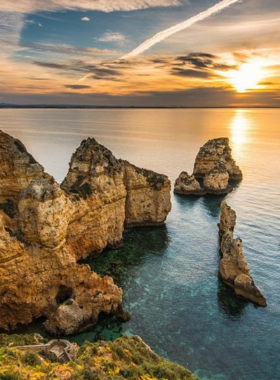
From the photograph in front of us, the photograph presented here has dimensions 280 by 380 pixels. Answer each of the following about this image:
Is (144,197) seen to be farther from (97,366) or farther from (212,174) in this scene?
(97,366)

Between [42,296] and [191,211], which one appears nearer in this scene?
[42,296]

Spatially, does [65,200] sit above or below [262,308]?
above

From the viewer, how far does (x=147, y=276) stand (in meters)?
46.0

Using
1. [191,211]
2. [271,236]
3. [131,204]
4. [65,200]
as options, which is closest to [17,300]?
[65,200]

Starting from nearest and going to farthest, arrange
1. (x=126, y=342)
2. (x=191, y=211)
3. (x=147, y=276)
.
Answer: (x=126, y=342), (x=147, y=276), (x=191, y=211)

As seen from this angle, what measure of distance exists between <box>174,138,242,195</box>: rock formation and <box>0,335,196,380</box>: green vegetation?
200 feet

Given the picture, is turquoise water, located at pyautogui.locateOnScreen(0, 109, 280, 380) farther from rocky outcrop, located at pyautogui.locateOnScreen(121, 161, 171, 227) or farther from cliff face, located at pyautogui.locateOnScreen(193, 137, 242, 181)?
cliff face, located at pyautogui.locateOnScreen(193, 137, 242, 181)

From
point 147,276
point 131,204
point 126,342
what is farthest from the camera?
point 131,204

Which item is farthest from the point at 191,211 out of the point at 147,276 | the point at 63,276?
the point at 63,276

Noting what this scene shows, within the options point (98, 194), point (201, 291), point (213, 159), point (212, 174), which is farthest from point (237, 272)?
point (213, 159)

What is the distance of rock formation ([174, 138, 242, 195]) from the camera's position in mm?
85938

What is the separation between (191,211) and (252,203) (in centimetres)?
1396

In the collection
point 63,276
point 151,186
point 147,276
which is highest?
point 151,186

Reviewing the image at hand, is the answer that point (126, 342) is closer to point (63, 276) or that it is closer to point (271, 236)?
point (63, 276)
